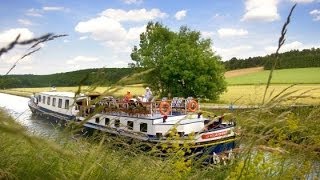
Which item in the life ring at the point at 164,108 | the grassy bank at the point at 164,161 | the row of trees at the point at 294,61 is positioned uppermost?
the row of trees at the point at 294,61

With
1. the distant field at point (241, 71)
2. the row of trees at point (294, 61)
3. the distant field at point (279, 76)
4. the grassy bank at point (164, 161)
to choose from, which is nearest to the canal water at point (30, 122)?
the grassy bank at point (164, 161)

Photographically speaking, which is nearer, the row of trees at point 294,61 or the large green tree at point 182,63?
the large green tree at point 182,63

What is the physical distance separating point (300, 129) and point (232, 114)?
74 centimetres

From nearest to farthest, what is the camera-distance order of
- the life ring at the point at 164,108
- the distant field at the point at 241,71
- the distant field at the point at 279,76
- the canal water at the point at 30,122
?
1. the canal water at the point at 30,122
2. the life ring at the point at 164,108
3. the distant field at the point at 279,76
4. the distant field at the point at 241,71

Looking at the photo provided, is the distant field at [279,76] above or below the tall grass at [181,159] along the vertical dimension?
below

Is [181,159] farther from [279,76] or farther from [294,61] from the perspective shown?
[294,61]

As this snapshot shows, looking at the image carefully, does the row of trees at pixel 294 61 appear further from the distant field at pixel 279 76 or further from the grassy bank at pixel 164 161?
the grassy bank at pixel 164 161

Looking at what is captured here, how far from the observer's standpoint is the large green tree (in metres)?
50.5

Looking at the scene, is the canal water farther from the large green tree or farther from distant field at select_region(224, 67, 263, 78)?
distant field at select_region(224, 67, 263, 78)

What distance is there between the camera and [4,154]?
254 centimetres

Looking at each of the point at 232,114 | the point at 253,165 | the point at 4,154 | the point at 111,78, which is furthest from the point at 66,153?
the point at 253,165

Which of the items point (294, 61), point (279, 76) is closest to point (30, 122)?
point (279, 76)

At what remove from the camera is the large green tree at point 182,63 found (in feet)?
166

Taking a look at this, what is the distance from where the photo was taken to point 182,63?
5028 centimetres
